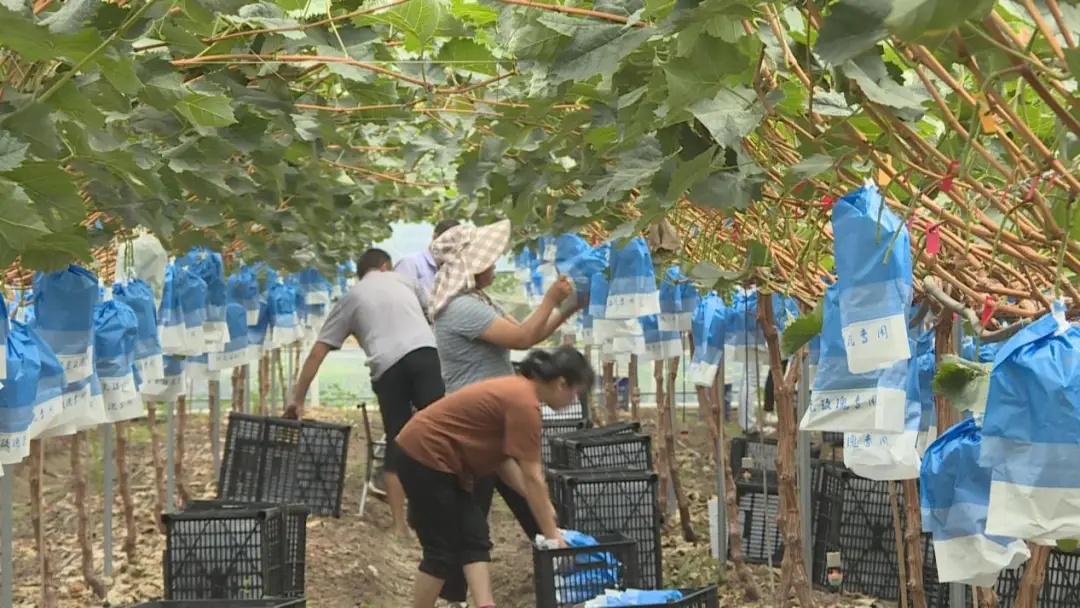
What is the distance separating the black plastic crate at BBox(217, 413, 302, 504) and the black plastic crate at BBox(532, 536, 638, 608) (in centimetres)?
355

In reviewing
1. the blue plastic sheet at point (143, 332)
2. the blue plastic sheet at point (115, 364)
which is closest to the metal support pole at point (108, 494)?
the blue plastic sheet at point (143, 332)

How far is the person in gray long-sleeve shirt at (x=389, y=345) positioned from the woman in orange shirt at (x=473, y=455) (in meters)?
1.70

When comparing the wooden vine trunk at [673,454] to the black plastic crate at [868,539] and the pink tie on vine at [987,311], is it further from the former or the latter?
the pink tie on vine at [987,311]

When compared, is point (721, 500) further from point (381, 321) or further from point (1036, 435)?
point (1036, 435)

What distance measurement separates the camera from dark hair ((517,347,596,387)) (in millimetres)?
4629

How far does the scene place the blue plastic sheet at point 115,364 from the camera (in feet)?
14.9

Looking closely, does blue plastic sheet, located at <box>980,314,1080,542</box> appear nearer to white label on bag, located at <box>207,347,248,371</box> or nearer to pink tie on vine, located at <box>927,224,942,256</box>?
pink tie on vine, located at <box>927,224,942,256</box>

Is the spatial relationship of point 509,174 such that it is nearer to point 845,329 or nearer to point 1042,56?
point 845,329

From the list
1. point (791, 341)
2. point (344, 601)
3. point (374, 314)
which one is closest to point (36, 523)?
point (344, 601)

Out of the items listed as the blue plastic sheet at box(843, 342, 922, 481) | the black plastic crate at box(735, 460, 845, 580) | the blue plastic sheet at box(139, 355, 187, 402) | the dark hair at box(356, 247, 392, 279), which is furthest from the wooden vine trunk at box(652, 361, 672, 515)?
the blue plastic sheet at box(843, 342, 922, 481)

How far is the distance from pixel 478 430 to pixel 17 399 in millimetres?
1923

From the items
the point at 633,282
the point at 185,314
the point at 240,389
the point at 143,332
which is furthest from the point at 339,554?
the point at 240,389

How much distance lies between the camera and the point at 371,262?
7277 millimetres

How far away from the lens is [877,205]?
2.09 m
